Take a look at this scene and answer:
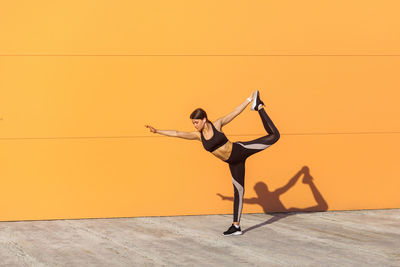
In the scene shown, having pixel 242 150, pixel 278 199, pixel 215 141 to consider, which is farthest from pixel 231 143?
pixel 278 199

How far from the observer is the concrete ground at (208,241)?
326 inches

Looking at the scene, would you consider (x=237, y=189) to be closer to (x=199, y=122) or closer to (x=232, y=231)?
(x=232, y=231)

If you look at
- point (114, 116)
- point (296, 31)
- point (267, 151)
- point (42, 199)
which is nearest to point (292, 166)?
point (267, 151)

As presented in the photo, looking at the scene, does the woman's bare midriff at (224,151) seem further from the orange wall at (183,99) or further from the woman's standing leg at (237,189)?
the orange wall at (183,99)

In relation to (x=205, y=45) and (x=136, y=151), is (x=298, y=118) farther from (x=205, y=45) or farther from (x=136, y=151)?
(x=136, y=151)

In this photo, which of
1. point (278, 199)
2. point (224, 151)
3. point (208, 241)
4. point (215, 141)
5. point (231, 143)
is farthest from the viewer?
point (278, 199)

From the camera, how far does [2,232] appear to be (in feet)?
34.8

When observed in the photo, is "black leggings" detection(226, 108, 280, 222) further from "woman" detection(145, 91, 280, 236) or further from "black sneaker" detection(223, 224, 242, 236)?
"black sneaker" detection(223, 224, 242, 236)

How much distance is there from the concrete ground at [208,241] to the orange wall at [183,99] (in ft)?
1.64

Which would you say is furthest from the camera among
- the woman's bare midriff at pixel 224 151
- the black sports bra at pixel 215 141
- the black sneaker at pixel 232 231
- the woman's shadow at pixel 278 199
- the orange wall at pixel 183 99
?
the woman's shadow at pixel 278 199

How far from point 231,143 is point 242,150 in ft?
0.61

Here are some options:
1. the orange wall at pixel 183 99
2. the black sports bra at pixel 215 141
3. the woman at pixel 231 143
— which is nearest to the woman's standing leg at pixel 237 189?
the woman at pixel 231 143

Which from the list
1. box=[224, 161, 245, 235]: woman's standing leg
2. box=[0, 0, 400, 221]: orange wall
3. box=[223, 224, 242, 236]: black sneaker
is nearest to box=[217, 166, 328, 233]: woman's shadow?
box=[0, 0, 400, 221]: orange wall

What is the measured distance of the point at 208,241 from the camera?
9.59m
